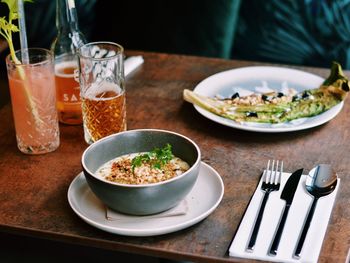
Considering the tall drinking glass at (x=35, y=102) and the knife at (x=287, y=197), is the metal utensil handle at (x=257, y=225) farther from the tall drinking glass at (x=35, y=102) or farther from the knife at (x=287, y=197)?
the tall drinking glass at (x=35, y=102)

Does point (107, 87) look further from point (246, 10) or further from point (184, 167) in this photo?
point (246, 10)

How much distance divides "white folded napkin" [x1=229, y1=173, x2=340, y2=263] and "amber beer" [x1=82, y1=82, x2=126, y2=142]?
1.15ft

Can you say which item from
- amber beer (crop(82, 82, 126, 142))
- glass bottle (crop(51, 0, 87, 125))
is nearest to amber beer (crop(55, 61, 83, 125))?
glass bottle (crop(51, 0, 87, 125))

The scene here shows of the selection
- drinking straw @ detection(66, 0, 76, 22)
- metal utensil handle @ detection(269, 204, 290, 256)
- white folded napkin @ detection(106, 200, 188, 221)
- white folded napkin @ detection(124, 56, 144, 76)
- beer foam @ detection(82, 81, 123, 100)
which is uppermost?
drinking straw @ detection(66, 0, 76, 22)

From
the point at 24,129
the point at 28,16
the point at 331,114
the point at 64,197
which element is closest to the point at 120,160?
the point at 64,197

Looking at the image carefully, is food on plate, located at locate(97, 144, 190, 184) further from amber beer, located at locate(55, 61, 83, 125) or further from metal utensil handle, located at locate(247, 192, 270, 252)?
amber beer, located at locate(55, 61, 83, 125)

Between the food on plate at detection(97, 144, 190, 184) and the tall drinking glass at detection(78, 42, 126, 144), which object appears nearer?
the food on plate at detection(97, 144, 190, 184)

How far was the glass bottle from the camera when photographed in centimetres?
139

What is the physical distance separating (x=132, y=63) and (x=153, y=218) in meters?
0.77

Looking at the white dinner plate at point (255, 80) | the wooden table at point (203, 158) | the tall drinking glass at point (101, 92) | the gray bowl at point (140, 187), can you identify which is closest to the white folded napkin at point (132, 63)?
the wooden table at point (203, 158)

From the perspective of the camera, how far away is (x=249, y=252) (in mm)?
958

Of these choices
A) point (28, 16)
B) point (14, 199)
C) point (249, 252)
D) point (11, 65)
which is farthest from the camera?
point (28, 16)

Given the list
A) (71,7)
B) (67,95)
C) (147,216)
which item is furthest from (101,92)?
(147,216)

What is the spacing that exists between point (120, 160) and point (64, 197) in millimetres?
125
